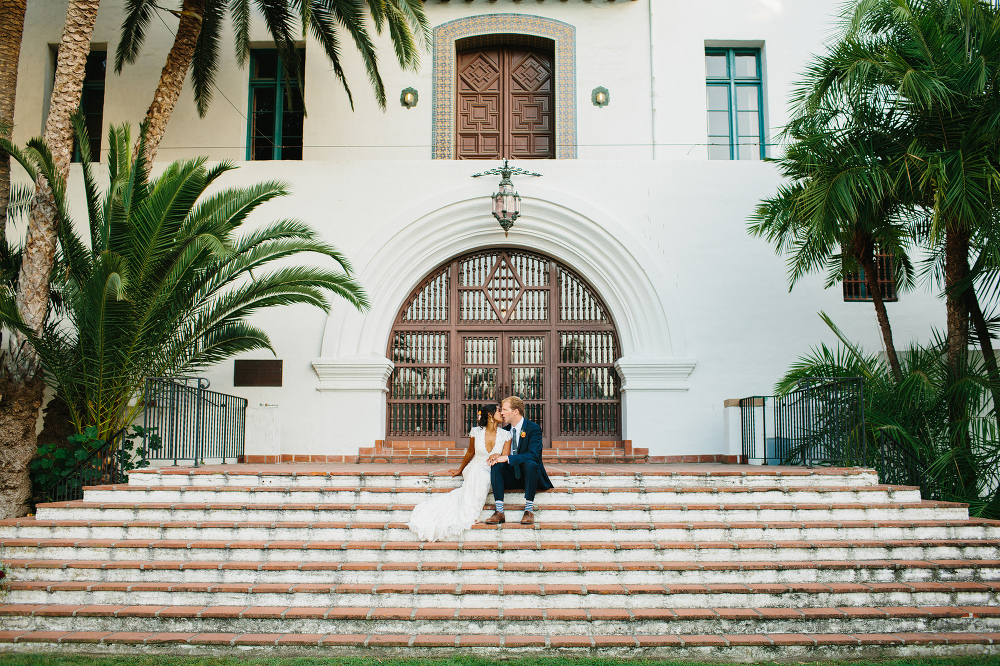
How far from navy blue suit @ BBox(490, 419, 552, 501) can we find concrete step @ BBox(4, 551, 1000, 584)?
31.6 inches

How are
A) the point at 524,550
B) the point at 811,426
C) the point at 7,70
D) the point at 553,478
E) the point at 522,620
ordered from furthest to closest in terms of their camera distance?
the point at 7,70 → the point at 811,426 → the point at 553,478 → the point at 524,550 → the point at 522,620

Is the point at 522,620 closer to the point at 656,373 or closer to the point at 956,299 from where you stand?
the point at 656,373

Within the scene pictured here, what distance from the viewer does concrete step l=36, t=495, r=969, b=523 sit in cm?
747

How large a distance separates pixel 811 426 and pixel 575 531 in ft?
12.7

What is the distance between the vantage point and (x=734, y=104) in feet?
42.1

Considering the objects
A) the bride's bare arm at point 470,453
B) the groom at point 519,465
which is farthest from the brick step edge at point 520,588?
the bride's bare arm at point 470,453

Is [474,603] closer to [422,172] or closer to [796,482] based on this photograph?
[796,482]

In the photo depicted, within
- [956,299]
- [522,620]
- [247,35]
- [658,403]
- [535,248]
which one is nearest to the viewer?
[522,620]

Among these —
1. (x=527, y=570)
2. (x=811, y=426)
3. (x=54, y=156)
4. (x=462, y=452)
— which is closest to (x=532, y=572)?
(x=527, y=570)

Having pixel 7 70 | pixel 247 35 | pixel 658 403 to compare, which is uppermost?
pixel 247 35

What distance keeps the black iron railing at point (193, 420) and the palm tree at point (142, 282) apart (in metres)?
0.41

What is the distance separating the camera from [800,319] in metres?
11.7

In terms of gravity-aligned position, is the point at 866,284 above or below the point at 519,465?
above

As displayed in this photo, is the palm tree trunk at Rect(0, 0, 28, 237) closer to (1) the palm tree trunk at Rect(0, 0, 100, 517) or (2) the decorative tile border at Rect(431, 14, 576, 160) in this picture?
(1) the palm tree trunk at Rect(0, 0, 100, 517)
